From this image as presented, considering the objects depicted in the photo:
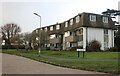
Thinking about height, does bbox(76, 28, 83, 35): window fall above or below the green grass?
above

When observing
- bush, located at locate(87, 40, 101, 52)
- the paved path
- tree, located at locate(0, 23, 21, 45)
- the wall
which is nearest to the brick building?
the wall

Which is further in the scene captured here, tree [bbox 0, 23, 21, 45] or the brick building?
tree [bbox 0, 23, 21, 45]

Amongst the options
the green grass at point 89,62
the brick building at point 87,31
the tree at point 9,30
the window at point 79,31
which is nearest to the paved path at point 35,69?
the green grass at point 89,62

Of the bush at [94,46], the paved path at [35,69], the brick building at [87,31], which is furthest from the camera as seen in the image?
the brick building at [87,31]

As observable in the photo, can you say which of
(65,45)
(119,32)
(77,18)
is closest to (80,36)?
(77,18)

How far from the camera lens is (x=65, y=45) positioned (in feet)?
230

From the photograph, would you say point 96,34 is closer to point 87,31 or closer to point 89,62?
point 87,31

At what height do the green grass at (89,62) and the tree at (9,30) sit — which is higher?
the tree at (9,30)

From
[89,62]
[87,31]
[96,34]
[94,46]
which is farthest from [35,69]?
[96,34]

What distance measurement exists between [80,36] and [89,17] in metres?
4.93

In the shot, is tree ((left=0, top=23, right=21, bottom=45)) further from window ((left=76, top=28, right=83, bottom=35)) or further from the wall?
the wall

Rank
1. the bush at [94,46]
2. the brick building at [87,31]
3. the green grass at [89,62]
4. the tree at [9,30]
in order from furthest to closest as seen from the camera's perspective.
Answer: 1. the tree at [9,30]
2. the brick building at [87,31]
3. the bush at [94,46]
4. the green grass at [89,62]

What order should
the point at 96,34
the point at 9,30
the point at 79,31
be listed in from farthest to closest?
the point at 9,30 → the point at 79,31 → the point at 96,34

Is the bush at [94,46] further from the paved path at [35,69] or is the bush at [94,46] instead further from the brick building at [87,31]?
the paved path at [35,69]
